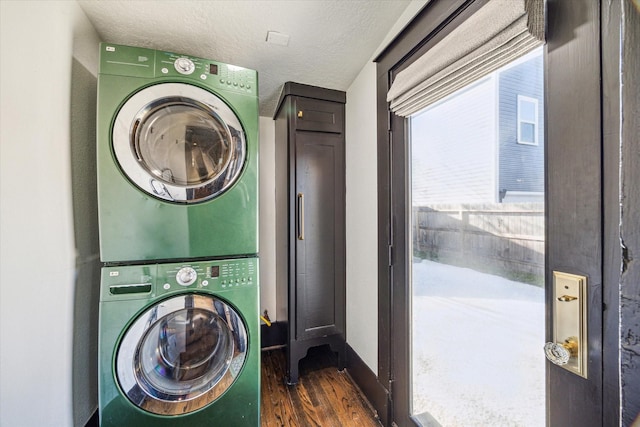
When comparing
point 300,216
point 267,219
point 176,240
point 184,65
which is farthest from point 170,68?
point 267,219

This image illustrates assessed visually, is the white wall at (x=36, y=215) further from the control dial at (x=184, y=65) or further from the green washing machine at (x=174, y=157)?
the control dial at (x=184, y=65)

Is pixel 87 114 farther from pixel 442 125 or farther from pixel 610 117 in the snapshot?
pixel 610 117

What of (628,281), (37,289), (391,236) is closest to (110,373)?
(37,289)

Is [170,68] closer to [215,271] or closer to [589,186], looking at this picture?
[215,271]

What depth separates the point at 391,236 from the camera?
138 centimetres

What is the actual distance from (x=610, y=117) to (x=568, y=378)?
65 cm

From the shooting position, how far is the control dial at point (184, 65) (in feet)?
3.91

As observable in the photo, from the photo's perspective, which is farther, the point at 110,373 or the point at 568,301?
the point at 110,373

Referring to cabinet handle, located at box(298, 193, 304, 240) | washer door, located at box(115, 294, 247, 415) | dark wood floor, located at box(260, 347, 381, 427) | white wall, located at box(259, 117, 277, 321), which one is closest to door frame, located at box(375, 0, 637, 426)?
dark wood floor, located at box(260, 347, 381, 427)

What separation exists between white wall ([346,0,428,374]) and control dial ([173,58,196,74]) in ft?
3.47

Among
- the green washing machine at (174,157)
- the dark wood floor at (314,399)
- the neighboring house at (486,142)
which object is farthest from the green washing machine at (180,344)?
the neighboring house at (486,142)

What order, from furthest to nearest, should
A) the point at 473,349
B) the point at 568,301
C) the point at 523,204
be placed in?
the point at 473,349 → the point at 523,204 → the point at 568,301

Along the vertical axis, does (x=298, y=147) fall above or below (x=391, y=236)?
above

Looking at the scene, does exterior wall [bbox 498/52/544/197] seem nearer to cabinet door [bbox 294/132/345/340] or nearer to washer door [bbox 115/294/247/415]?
cabinet door [bbox 294/132/345/340]
